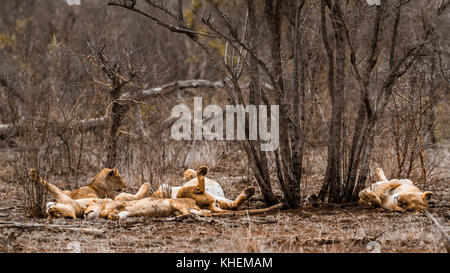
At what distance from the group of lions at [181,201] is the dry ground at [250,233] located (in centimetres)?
18

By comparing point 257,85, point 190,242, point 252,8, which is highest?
point 252,8

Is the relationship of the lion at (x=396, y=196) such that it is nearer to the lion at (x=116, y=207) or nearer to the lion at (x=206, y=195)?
the lion at (x=206, y=195)

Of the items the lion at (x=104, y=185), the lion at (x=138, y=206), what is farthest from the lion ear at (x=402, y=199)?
the lion at (x=104, y=185)

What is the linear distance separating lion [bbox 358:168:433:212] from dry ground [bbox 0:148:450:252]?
152mm

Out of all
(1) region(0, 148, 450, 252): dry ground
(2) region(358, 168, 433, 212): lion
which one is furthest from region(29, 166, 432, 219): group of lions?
(1) region(0, 148, 450, 252): dry ground

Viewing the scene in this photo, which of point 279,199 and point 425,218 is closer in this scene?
point 425,218

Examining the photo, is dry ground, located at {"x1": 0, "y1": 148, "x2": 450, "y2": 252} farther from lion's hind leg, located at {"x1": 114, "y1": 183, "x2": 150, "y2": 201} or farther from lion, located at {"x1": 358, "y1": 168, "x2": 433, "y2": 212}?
lion's hind leg, located at {"x1": 114, "y1": 183, "x2": 150, "y2": 201}

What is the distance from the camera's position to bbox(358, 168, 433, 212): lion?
20.0 ft

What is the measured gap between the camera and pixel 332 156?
21.8 feet

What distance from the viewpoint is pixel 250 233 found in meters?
4.82

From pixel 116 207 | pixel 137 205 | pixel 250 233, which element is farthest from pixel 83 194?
pixel 250 233
